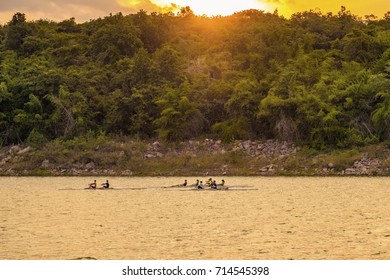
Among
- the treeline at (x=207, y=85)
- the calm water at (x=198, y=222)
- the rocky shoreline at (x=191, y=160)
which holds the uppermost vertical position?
the treeline at (x=207, y=85)

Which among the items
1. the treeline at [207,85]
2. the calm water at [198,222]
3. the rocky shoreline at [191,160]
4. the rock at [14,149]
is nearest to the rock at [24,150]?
the rocky shoreline at [191,160]

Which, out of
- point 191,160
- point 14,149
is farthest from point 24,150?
point 191,160

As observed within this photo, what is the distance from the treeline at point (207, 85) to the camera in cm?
6075

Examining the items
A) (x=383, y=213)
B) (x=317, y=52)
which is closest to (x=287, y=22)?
(x=317, y=52)

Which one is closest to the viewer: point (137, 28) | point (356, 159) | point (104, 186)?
point (104, 186)

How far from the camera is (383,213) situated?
101ft

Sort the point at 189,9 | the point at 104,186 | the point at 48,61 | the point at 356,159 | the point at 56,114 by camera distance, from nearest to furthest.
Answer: the point at 104,186, the point at 356,159, the point at 56,114, the point at 48,61, the point at 189,9

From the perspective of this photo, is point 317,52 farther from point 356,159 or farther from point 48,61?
point 48,61

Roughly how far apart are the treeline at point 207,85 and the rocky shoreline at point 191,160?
1700mm

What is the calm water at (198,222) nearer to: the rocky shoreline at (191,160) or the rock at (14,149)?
the rocky shoreline at (191,160)

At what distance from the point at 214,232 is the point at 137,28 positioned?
5968 centimetres

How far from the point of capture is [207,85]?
230ft

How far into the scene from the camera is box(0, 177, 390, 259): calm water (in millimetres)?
21359

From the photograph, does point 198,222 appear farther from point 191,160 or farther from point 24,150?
point 24,150
